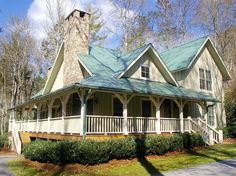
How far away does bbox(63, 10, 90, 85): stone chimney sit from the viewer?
62.4 ft

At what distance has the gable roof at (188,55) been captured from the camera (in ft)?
74.2

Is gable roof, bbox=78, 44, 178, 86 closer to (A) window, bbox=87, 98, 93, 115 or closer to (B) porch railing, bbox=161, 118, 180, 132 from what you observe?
(A) window, bbox=87, 98, 93, 115

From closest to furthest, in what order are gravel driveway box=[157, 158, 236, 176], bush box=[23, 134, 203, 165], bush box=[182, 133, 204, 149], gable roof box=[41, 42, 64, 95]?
1. gravel driveway box=[157, 158, 236, 176]
2. bush box=[23, 134, 203, 165]
3. bush box=[182, 133, 204, 149]
4. gable roof box=[41, 42, 64, 95]

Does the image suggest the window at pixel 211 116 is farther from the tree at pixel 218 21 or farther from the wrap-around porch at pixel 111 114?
the tree at pixel 218 21

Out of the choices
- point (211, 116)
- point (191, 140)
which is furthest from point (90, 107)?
point (211, 116)

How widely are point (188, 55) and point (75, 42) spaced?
10.3 meters

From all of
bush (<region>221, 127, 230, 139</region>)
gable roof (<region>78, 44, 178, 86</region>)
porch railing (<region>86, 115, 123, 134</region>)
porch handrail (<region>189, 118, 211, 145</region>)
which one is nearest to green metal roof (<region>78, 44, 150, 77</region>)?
gable roof (<region>78, 44, 178, 86</region>)

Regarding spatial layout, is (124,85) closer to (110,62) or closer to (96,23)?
(110,62)

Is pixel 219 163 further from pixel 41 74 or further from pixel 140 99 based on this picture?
pixel 41 74

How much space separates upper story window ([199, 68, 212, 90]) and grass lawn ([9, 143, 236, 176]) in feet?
32.4

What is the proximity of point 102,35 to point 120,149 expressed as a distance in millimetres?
28248

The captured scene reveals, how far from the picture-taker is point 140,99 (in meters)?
19.2

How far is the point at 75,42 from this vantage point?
19188 millimetres

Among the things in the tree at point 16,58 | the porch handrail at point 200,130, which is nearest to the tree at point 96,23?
the tree at point 16,58
